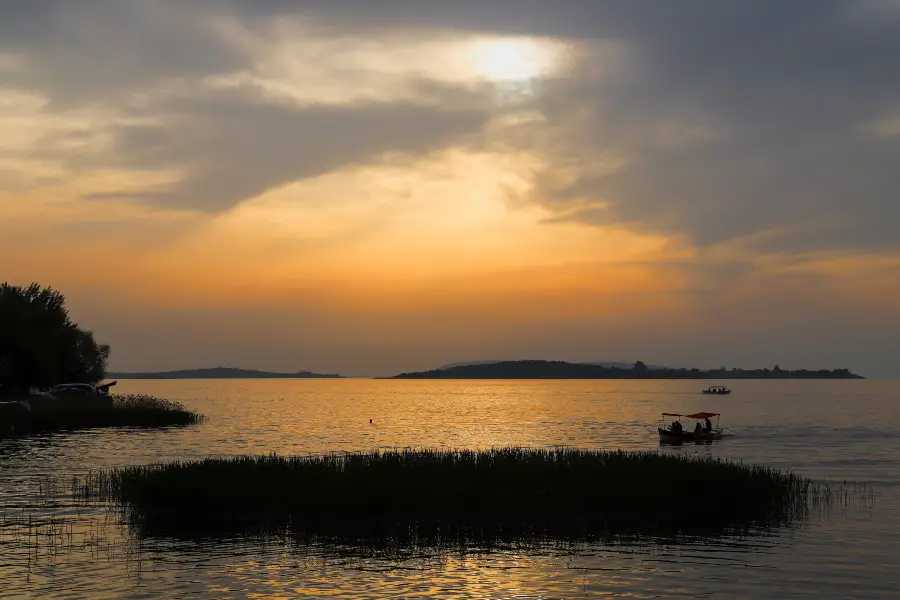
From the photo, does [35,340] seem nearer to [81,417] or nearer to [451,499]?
[81,417]

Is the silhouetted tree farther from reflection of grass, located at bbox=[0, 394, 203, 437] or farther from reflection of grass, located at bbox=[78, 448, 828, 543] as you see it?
reflection of grass, located at bbox=[78, 448, 828, 543]

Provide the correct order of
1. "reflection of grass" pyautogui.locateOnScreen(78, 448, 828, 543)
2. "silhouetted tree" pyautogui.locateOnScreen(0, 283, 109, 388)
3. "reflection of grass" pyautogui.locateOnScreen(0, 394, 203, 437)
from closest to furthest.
Answer: 1. "reflection of grass" pyautogui.locateOnScreen(78, 448, 828, 543)
2. "reflection of grass" pyautogui.locateOnScreen(0, 394, 203, 437)
3. "silhouetted tree" pyautogui.locateOnScreen(0, 283, 109, 388)

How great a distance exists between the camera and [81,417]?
278 feet

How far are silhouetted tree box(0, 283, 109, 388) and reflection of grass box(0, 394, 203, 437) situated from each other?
412 centimetres

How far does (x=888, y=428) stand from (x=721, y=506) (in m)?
85.7

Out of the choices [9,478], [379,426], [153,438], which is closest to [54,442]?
[153,438]

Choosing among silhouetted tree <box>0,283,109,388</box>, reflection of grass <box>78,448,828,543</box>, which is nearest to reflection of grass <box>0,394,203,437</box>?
silhouetted tree <box>0,283,109,388</box>

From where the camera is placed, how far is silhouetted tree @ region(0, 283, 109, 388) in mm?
92938

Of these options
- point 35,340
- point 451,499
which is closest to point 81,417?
point 35,340

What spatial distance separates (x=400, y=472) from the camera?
38062 mm

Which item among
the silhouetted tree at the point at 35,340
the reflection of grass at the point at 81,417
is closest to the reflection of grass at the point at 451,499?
the reflection of grass at the point at 81,417

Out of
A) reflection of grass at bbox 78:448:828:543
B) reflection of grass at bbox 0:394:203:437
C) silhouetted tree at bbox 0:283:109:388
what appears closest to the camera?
reflection of grass at bbox 78:448:828:543

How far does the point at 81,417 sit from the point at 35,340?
1545 centimetres

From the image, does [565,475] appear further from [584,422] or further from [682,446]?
[584,422]
